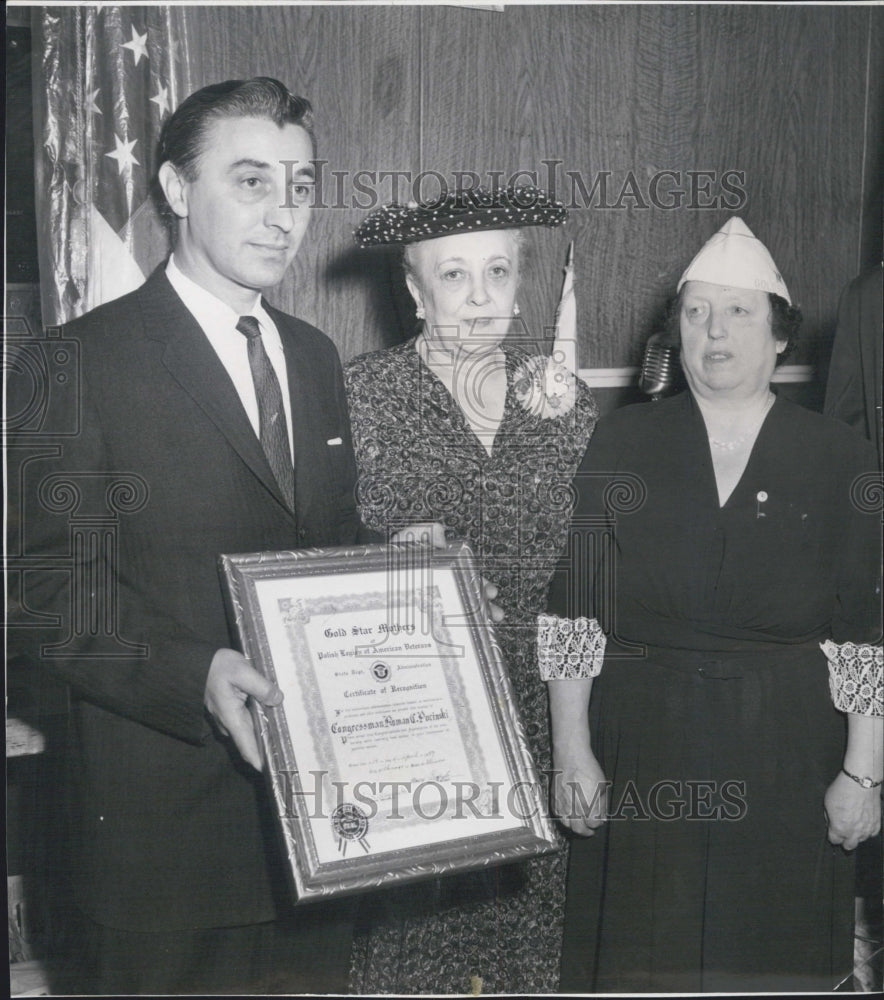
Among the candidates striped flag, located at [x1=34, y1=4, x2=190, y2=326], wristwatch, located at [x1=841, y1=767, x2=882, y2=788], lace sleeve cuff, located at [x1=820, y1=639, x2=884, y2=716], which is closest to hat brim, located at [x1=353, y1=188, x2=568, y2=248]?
striped flag, located at [x1=34, y1=4, x2=190, y2=326]

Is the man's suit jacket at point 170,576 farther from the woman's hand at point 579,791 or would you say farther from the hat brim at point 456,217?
the woman's hand at point 579,791

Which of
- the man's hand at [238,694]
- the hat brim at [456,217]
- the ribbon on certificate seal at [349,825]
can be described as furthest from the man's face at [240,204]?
the ribbon on certificate seal at [349,825]

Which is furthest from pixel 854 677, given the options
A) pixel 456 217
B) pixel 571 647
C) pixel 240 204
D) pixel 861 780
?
pixel 240 204

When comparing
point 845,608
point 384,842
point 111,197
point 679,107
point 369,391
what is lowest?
point 384,842

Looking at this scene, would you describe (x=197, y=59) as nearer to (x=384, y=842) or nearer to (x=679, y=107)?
(x=679, y=107)

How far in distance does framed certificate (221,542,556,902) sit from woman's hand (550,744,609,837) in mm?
125

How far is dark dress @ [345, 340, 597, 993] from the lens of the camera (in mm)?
2082

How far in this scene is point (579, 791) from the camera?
2.15 meters

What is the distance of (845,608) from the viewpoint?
214 cm

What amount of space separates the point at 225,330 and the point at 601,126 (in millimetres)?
882

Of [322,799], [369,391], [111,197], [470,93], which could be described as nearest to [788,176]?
[470,93]

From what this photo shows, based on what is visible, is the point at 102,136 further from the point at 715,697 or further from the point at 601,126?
the point at 715,697

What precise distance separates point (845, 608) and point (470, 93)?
4.32 feet

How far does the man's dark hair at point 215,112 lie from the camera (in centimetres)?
201
